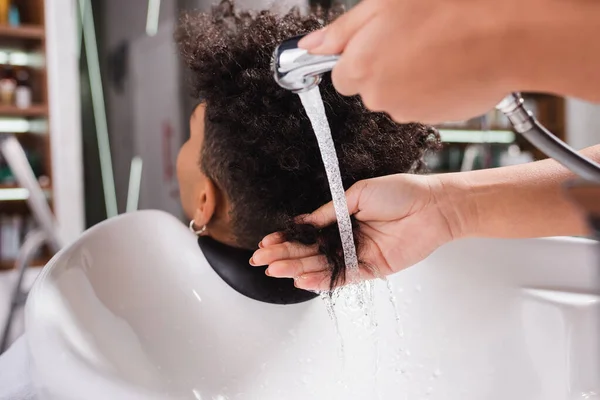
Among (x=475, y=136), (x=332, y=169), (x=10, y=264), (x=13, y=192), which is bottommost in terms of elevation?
(x=10, y=264)

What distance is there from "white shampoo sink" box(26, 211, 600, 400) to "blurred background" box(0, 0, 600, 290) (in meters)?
2.04

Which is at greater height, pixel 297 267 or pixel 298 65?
pixel 298 65

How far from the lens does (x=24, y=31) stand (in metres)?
3.45

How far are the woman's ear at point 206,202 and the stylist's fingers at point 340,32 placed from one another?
54 centimetres

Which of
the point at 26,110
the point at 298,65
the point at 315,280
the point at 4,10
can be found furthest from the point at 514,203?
the point at 4,10

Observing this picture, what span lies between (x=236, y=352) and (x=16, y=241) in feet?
8.75

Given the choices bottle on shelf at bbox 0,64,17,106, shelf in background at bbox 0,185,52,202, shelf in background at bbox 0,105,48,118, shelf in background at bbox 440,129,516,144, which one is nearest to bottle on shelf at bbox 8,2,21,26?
bottle on shelf at bbox 0,64,17,106

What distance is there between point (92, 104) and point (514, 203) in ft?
9.34

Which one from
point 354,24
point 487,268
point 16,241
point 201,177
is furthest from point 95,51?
point 354,24

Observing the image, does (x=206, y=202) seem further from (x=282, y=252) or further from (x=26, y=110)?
(x=26, y=110)

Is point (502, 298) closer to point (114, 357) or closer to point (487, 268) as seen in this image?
point (487, 268)

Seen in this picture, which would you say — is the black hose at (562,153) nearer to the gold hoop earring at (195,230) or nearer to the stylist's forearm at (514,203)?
the stylist's forearm at (514,203)

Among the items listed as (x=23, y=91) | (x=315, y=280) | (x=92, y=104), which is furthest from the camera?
(x=23, y=91)

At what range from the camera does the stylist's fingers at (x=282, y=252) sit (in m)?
0.94
